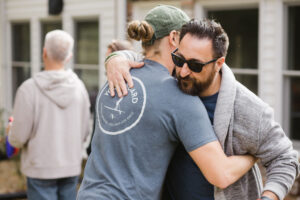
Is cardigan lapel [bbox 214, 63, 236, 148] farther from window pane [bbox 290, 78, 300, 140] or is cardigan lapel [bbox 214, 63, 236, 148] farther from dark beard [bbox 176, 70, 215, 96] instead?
window pane [bbox 290, 78, 300, 140]

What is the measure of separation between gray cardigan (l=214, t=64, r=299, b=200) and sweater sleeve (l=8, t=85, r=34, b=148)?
6.53 feet

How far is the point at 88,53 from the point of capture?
827cm

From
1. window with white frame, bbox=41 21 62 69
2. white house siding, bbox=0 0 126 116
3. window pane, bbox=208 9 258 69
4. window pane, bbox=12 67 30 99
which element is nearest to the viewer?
window pane, bbox=208 9 258 69

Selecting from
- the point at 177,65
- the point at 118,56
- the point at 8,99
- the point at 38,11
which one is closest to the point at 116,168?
the point at 177,65

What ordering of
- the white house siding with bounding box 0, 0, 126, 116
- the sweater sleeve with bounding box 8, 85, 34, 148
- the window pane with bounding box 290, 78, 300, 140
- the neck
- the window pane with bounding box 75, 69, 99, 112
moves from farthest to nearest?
the window pane with bounding box 75, 69, 99, 112, the white house siding with bounding box 0, 0, 126, 116, the window pane with bounding box 290, 78, 300, 140, the sweater sleeve with bounding box 8, 85, 34, 148, the neck

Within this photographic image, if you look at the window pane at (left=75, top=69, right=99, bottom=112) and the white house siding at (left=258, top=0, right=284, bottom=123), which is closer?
the white house siding at (left=258, top=0, right=284, bottom=123)

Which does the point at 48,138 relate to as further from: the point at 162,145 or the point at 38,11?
the point at 38,11

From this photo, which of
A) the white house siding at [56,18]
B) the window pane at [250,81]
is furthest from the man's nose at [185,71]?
the white house siding at [56,18]

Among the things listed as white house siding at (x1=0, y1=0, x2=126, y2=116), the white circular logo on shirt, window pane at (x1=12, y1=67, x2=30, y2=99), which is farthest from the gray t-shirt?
window pane at (x1=12, y1=67, x2=30, y2=99)

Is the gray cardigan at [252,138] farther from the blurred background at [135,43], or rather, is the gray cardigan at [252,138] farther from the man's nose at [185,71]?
the blurred background at [135,43]

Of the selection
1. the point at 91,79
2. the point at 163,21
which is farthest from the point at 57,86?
the point at 91,79

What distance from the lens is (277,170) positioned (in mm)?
2102

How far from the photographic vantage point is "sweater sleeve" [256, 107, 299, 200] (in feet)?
6.85

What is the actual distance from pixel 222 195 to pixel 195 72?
22.0 inches
